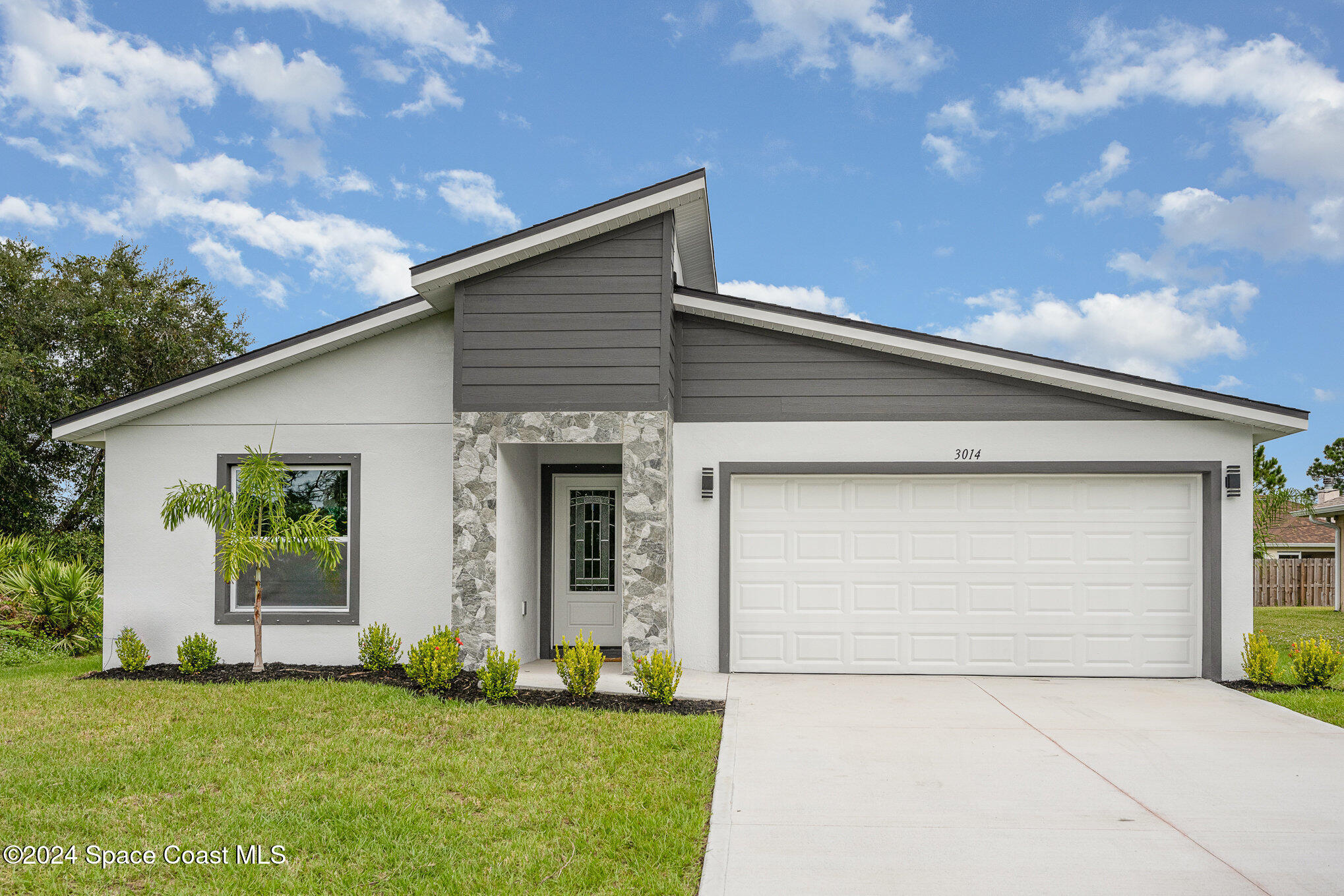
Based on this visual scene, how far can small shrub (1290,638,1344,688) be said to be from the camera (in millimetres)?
8328

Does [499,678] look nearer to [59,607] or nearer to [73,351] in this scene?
[59,607]

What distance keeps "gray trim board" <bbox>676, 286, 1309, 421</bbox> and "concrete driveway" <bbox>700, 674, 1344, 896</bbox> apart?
303cm

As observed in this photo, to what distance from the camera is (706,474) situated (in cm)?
898

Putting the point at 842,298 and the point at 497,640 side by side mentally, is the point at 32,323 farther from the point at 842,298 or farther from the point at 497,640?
the point at 842,298

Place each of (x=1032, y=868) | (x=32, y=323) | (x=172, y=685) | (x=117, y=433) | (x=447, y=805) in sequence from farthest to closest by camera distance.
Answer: (x=32, y=323), (x=117, y=433), (x=172, y=685), (x=447, y=805), (x=1032, y=868)

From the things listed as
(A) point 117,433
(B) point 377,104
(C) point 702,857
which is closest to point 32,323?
(B) point 377,104

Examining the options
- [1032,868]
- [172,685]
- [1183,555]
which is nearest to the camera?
[1032,868]

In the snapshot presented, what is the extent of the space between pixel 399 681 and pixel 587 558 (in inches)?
105

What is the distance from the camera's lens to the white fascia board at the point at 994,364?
8.59 meters

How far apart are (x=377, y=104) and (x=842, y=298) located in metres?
11.2

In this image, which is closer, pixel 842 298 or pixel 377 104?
pixel 377 104

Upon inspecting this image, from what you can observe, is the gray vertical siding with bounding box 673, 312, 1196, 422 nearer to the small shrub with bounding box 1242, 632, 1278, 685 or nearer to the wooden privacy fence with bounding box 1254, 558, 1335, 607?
the small shrub with bounding box 1242, 632, 1278, 685

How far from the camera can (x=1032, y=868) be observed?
157 inches

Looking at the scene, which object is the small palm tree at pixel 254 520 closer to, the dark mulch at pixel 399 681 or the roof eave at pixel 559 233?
the dark mulch at pixel 399 681
